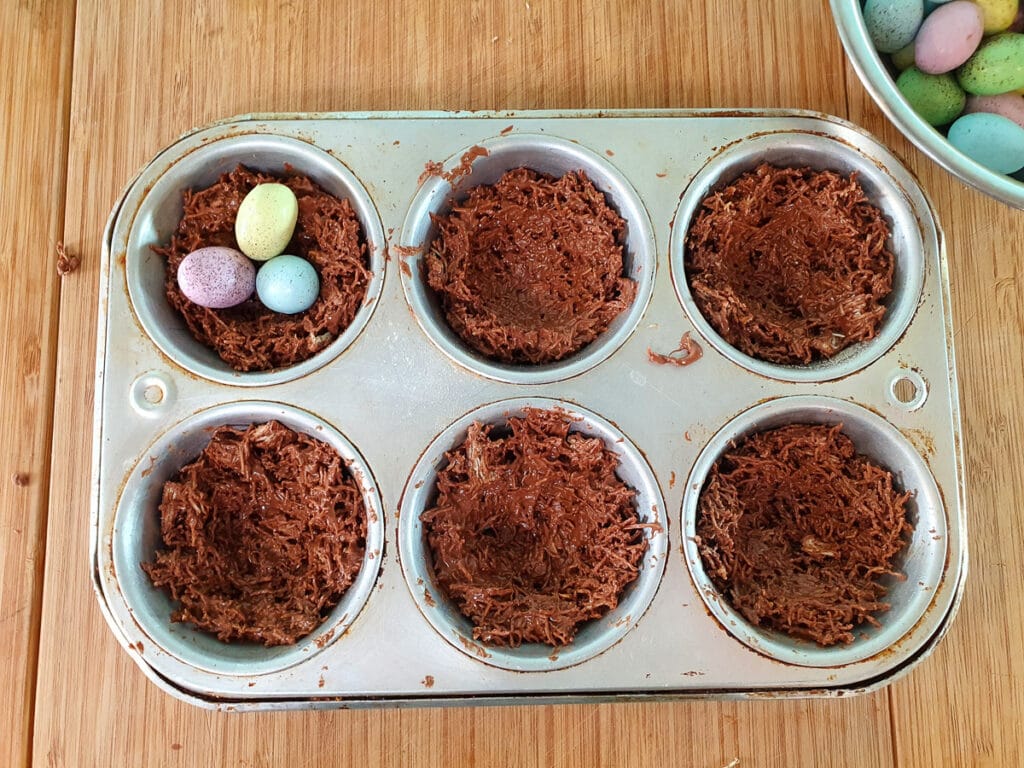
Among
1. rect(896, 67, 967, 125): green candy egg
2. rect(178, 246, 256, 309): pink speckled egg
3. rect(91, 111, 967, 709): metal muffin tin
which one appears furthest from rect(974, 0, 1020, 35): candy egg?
rect(178, 246, 256, 309): pink speckled egg

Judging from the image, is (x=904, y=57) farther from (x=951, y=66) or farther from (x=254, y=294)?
(x=254, y=294)

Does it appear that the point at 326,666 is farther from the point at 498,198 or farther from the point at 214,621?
the point at 498,198

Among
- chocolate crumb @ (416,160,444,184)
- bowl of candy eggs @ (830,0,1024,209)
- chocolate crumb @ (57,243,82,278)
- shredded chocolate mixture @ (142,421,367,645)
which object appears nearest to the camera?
bowl of candy eggs @ (830,0,1024,209)

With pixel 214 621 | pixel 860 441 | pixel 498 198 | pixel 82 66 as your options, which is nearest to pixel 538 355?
pixel 498 198

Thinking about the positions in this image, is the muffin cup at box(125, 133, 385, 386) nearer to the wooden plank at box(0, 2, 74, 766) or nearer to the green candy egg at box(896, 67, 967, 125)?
the wooden plank at box(0, 2, 74, 766)

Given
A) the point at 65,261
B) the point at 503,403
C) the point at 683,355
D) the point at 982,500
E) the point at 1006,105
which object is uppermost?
the point at 1006,105

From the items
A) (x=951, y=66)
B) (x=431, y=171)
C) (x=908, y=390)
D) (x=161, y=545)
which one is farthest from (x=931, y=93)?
(x=161, y=545)

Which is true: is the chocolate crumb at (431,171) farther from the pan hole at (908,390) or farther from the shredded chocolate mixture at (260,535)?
the pan hole at (908,390)
